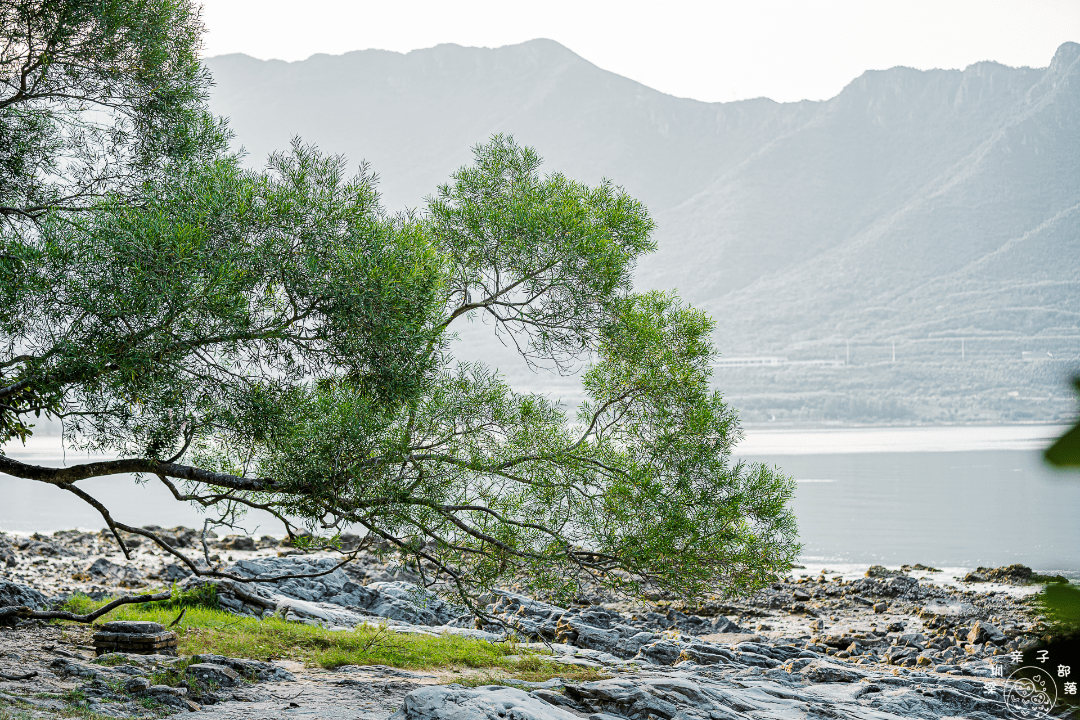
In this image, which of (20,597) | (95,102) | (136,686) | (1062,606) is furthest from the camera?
(20,597)

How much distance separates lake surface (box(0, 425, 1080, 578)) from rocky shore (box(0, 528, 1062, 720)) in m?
2.34

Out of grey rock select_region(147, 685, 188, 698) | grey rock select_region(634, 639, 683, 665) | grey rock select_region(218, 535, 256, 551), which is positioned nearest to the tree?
grey rock select_region(147, 685, 188, 698)

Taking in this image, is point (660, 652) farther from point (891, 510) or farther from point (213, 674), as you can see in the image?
point (891, 510)

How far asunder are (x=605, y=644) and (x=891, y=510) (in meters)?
30.9

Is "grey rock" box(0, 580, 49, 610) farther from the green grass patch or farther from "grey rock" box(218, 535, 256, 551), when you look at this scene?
"grey rock" box(218, 535, 256, 551)

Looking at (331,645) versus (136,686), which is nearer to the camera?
(136,686)

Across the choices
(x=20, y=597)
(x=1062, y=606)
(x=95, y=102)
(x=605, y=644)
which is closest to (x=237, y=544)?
(x=20, y=597)

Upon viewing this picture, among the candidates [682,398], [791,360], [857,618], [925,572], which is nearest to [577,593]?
[682,398]

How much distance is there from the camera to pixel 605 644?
1452cm

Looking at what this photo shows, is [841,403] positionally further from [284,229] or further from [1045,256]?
[284,229]

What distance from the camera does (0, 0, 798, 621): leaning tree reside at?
7254 millimetres

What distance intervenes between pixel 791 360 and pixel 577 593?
5921 inches

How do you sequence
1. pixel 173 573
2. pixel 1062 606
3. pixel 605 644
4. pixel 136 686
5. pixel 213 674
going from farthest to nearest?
→ 1. pixel 173 573
2. pixel 605 644
3. pixel 213 674
4. pixel 136 686
5. pixel 1062 606

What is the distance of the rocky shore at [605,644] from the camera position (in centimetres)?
866
